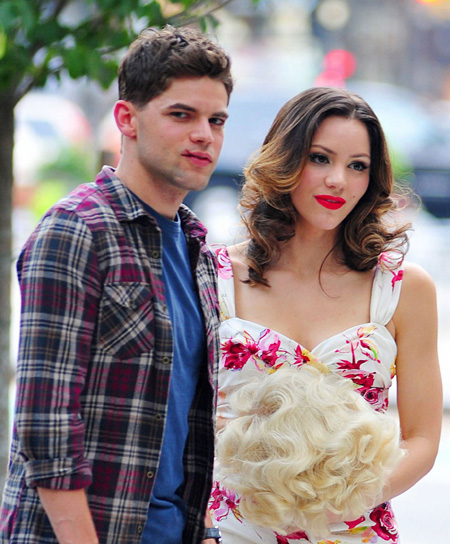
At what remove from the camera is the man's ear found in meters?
1.88

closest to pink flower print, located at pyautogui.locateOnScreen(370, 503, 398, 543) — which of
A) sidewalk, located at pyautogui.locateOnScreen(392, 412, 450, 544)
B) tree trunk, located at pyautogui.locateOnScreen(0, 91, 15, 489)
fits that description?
tree trunk, located at pyautogui.locateOnScreen(0, 91, 15, 489)

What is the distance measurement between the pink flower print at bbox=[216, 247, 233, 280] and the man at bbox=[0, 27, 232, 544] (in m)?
0.68

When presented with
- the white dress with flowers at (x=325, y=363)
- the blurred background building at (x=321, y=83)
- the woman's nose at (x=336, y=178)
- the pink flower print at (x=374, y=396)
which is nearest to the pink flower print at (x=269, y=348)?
the white dress with flowers at (x=325, y=363)

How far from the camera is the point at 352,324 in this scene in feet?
8.55

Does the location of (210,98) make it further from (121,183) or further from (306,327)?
(306,327)

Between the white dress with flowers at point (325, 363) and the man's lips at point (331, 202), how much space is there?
0.28 m

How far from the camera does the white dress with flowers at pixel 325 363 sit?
95.2 inches

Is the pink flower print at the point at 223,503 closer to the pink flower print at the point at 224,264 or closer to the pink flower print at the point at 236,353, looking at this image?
the pink flower print at the point at 236,353

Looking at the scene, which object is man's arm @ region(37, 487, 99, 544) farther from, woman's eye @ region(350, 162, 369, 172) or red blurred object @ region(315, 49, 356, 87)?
red blurred object @ region(315, 49, 356, 87)

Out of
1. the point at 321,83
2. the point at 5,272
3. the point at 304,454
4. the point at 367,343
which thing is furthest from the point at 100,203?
the point at 321,83

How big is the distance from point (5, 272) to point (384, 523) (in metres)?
1.67

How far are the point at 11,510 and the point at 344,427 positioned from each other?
2.60 feet

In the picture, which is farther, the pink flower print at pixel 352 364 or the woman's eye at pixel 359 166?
the woman's eye at pixel 359 166

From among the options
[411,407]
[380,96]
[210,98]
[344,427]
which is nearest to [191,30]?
[210,98]
